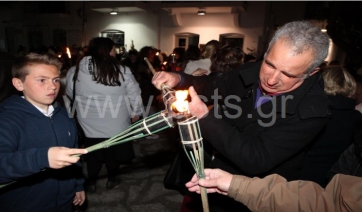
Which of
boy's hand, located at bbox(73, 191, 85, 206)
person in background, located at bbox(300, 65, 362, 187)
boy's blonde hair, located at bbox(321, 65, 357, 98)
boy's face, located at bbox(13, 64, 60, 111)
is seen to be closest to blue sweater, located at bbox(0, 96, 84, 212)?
boy's face, located at bbox(13, 64, 60, 111)

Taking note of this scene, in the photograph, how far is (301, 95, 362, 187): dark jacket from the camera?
Answer: 2518 millimetres

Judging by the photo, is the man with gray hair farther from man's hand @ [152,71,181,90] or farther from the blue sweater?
the blue sweater

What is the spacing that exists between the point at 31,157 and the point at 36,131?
0.54 m

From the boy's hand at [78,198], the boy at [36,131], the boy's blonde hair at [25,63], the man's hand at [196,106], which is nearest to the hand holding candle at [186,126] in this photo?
the man's hand at [196,106]

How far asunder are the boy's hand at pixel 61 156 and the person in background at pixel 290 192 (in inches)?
31.1

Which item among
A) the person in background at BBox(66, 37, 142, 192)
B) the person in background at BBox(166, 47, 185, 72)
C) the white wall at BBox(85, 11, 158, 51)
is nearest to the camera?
the person in background at BBox(66, 37, 142, 192)

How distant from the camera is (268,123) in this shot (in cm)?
175

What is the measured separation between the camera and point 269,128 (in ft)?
5.63

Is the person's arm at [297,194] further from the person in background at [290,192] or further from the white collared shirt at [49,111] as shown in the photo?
the white collared shirt at [49,111]

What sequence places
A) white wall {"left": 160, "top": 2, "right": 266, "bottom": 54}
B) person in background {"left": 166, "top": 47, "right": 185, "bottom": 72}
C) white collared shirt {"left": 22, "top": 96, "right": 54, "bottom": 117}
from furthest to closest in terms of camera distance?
white wall {"left": 160, "top": 2, "right": 266, "bottom": 54} → person in background {"left": 166, "top": 47, "right": 185, "bottom": 72} → white collared shirt {"left": 22, "top": 96, "right": 54, "bottom": 117}

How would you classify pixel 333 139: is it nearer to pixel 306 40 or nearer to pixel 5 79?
pixel 306 40

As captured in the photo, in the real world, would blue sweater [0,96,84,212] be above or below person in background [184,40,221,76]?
below

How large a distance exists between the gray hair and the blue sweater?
1766mm

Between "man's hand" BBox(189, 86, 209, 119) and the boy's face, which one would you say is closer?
"man's hand" BBox(189, 86, 209, 119)
